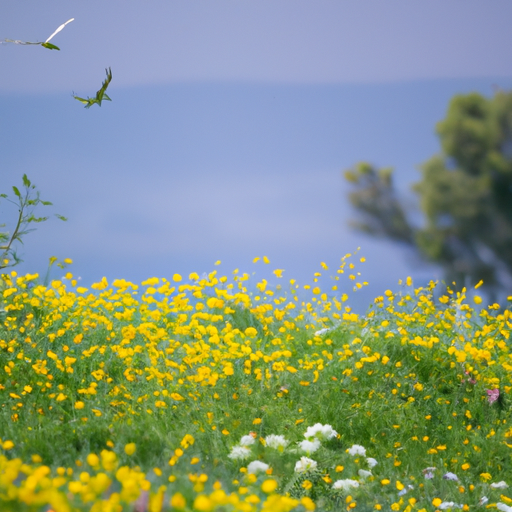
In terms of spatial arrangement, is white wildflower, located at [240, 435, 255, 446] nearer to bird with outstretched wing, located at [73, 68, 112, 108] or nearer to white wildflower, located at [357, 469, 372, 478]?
white wildflower, located at [357, 469, 372, 478]

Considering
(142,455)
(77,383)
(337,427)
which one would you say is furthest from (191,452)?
(77,383)

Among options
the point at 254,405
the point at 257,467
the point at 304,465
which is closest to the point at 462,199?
the point at 254,405

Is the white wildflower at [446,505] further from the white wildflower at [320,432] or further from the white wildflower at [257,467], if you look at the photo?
the white wildflower at [257,467]

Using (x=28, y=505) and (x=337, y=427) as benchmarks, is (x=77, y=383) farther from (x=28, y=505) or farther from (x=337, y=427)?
(x=28, y=505)

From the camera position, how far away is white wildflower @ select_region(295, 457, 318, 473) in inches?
131

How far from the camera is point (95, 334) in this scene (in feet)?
17.7

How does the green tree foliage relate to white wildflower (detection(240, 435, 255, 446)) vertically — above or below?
above

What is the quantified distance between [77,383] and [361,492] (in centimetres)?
237

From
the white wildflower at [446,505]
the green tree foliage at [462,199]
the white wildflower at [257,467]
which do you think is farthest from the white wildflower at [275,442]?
the green tree foliage at [462,199]

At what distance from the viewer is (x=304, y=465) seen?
334cm

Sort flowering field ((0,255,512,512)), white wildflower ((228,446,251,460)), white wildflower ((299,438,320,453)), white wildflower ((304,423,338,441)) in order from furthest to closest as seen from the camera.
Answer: white wildflower ((304,423,338,441)) < white wildflower ((299,438,320,453)) < white wildflower ((228,446,251,460)) < flowering field ((0,255,512,512))

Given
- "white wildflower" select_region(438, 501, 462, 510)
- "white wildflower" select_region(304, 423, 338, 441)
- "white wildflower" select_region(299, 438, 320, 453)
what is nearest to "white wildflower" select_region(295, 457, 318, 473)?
"white wildflower" select_region(299, 438, 320, 453)

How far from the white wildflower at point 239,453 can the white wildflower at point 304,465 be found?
0.88ft

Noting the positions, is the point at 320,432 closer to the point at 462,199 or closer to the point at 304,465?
the point at 304,465
